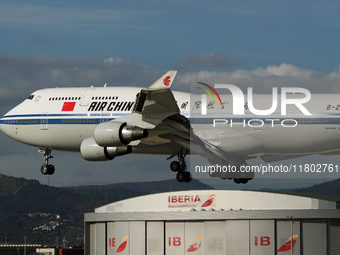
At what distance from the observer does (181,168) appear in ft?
191

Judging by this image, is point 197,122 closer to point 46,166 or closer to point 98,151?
point 98,151

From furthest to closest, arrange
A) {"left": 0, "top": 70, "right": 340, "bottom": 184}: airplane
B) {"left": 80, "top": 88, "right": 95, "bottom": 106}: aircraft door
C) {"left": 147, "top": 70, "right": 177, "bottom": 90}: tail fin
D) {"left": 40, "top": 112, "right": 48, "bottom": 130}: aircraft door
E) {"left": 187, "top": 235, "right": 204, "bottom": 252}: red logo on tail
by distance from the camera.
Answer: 1. {"left": 40, "top": 112, "right": 48, "bottom": 130}: aircraft door
2. {"left": 80, "top": 88, "right": 95, "bottom": 106}: aircraft door
3. {"left": 187, "top": 235, "right": 204, "bottom": 252}: red logo on tail
4. {"left": 0, "top": 70, "right": 340, "bottom": 184}: airplane
5. {"left": 147, "top": 70, "right": 177, "bottom": 90}: tail fin

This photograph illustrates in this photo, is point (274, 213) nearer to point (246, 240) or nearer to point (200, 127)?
point (246, 240)

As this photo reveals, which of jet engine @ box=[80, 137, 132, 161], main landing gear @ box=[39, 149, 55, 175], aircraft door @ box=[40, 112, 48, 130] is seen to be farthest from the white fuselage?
jet engine @ box=[80, 137, 132, 161]

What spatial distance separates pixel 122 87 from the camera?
194ft

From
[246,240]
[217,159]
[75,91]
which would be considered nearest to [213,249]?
[246,240]

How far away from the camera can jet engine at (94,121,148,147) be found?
50.4 m

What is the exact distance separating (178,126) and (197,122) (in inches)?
72.6

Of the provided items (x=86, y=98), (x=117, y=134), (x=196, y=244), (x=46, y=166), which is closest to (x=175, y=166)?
(x=196, y=244)

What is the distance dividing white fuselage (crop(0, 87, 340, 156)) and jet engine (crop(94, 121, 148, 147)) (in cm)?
650

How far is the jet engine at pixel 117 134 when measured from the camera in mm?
50406

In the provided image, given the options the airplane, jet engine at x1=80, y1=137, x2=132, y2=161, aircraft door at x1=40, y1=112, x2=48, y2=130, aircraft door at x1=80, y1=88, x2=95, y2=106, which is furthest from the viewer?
aircraft door at x1=40, y1=112, x2=48, y2=130

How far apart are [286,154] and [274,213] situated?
4.37m

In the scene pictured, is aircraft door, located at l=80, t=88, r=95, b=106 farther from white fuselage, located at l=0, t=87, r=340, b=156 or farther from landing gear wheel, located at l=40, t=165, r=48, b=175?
landing gear wheel, located at l=40, t=165, r=48, b=175
